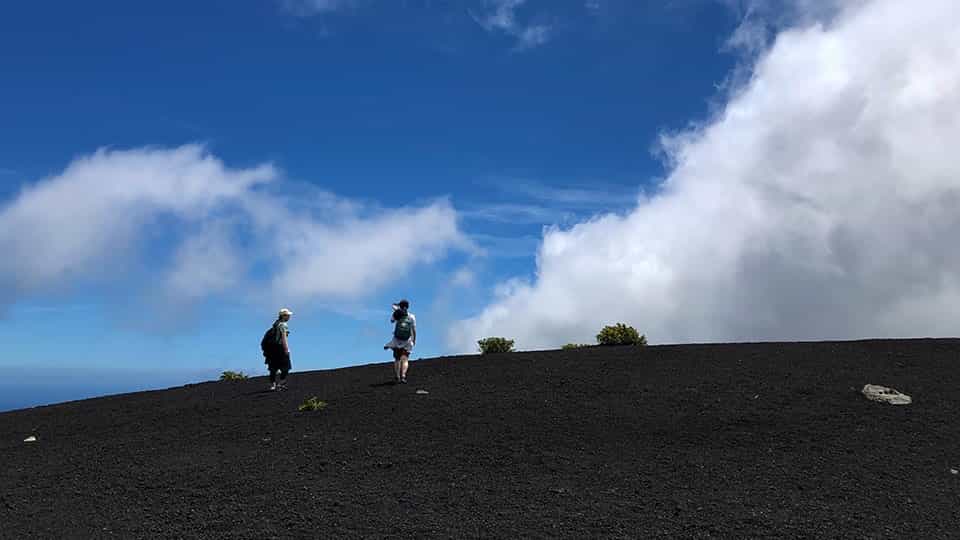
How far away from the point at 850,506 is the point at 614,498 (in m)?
3.29

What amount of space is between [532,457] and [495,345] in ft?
39.5

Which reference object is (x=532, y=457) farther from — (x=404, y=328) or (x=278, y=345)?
(x=278, y=345)

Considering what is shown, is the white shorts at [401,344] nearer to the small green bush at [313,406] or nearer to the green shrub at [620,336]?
the small green bush at [313,406]

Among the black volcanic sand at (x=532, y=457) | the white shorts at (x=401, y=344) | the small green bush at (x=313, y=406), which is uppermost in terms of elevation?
the white shorts at (x=401, y=344)

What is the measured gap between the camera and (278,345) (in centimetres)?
1834

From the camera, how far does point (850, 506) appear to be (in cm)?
953

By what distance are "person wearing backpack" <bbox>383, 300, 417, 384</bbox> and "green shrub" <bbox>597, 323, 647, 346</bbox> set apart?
8.59 meters

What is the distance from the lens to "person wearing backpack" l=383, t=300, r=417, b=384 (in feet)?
57.5

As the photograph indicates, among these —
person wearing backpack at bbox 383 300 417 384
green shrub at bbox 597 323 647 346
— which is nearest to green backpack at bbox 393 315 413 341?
person wearing backpack at bbox 383 300 417 384

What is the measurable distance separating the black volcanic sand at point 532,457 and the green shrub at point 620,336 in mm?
4799

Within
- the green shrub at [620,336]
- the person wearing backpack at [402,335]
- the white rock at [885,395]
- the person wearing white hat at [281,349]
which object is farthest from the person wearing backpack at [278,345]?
the white rock at [885,395]

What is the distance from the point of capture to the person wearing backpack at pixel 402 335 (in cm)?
1752

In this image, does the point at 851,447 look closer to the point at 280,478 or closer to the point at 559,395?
the point at 559,395

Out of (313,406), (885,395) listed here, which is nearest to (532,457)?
(313,406)
